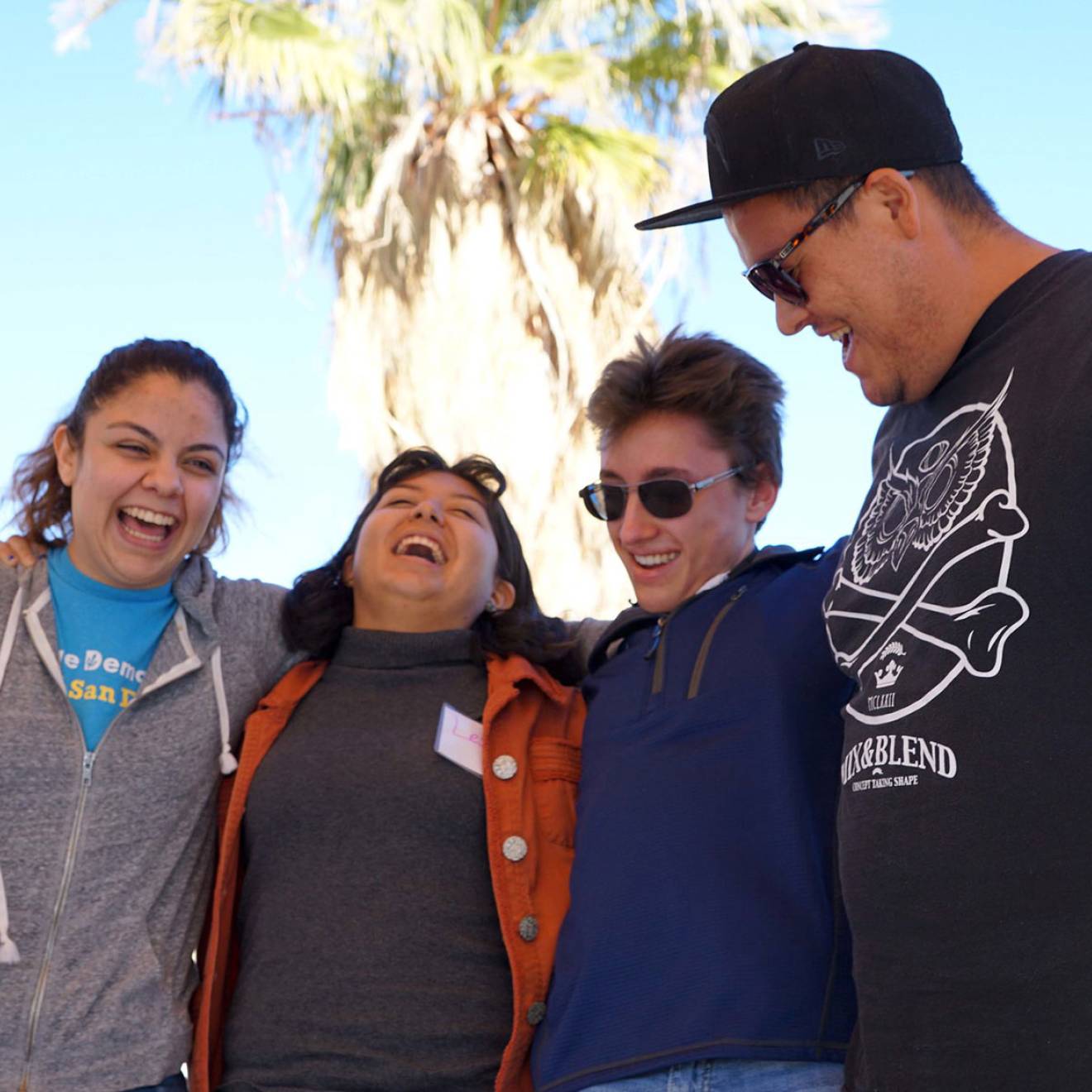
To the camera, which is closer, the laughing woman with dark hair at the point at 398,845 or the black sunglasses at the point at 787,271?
the black sunglasses at the point at 787,271

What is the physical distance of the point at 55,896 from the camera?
296 centimetres

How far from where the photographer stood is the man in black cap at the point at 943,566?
188 cm

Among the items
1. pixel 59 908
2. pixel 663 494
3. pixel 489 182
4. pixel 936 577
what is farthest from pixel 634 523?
pixel 489 182

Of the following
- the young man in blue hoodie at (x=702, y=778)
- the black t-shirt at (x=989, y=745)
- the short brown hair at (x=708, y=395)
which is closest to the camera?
the black t-shirt at (x=989, y=745)

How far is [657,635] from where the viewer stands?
123 inches

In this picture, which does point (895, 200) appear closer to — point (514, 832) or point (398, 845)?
point (514, 832)

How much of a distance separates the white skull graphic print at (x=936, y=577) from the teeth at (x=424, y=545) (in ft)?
4.81

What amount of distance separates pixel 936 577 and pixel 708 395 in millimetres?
1276

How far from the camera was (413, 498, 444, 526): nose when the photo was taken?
3.69m

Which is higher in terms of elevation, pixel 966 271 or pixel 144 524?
pixel 966 271

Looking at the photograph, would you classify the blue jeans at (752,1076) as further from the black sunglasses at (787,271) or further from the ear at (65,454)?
the ear at (65,454)

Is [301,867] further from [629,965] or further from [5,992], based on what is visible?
[629,965]

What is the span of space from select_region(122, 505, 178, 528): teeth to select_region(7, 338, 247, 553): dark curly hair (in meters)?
0.25

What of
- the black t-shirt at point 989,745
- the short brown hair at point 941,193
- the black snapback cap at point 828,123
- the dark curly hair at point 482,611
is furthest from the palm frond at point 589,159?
the black t-shirt at point 989,745
